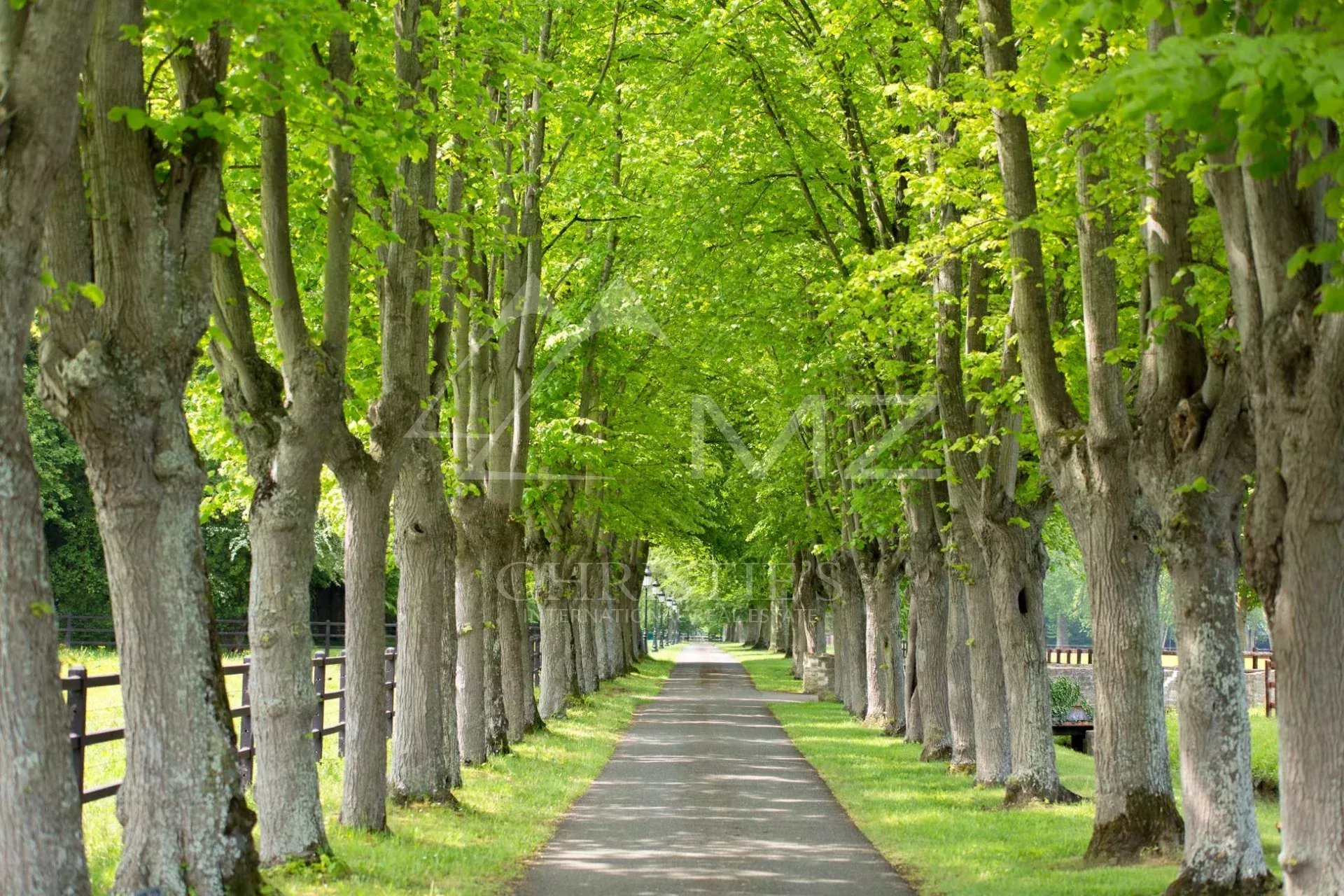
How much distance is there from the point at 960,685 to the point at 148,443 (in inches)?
599

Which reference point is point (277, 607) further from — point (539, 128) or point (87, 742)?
point (539, 128)

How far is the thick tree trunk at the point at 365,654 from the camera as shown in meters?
12.4

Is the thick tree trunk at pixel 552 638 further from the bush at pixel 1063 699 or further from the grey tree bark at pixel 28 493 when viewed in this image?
the grey tree bark at pixel 28 493

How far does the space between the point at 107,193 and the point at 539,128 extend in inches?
462

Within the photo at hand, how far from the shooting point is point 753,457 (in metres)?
38.5

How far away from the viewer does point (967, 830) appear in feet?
45.3

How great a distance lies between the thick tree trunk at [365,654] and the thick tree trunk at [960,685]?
9.50 meters

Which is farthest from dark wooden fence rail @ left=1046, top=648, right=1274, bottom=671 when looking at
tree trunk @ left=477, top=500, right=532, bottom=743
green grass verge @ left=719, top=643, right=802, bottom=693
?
tree trunk @ left=477, top=500, right=532, bottom=743

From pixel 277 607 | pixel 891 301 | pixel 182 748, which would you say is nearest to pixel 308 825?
pixel 277 607

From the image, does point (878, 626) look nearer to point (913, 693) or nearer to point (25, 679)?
point (913, 693)

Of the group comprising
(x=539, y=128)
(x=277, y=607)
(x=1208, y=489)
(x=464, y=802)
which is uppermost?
(x=539, y=128)

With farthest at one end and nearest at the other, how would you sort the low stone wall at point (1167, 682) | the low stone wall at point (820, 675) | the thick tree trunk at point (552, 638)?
the low stone wall at point (820, 675) < the low stone wall at point (1167, 682) < the thick tree trunk at point (552, 638)

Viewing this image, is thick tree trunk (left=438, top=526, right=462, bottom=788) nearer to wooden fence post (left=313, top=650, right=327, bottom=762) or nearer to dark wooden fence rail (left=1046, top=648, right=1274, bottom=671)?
wooden fence post (left=313, top=650, right=327, bottom=762)

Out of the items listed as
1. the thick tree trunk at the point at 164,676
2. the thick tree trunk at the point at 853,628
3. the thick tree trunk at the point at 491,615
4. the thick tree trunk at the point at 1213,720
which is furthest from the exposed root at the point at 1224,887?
the thick tree trunk at the point at 853,628
